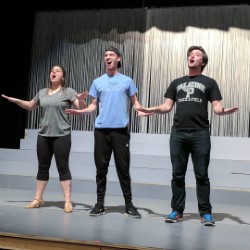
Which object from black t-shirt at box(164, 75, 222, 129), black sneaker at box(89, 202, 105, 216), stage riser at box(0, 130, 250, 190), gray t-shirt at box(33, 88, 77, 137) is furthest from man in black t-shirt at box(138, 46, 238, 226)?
stage riser at box(0, 130, 250, 190)

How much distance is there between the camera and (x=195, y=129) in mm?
3010

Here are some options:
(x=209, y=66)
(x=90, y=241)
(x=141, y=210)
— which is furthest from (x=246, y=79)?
(x=90, y=241)

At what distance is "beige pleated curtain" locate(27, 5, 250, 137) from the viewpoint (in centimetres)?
636

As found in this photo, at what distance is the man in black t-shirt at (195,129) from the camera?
9.86ft

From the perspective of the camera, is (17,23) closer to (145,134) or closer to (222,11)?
(145,134)

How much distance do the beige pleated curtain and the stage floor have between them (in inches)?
Result: 101

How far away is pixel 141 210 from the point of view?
3680mm

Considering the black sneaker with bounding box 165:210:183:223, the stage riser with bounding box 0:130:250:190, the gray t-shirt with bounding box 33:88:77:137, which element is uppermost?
the gray t-shirt with bounding box 33:88:77:137

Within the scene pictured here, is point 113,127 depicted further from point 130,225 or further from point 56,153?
point 130,225

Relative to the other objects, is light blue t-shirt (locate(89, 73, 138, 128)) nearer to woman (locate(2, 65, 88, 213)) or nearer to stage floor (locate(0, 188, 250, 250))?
woman (locate(2, 65, 88, 213))

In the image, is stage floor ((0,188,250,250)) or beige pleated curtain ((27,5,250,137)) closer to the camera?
stage floor ((0,188,250,250))

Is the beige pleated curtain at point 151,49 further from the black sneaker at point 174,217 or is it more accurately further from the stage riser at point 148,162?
the black sneaker at point 174,217

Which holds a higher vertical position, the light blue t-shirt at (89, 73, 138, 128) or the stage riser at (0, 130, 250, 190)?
the light blue t-shirt at (89, 73, 138, 128)

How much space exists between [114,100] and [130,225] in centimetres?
87
